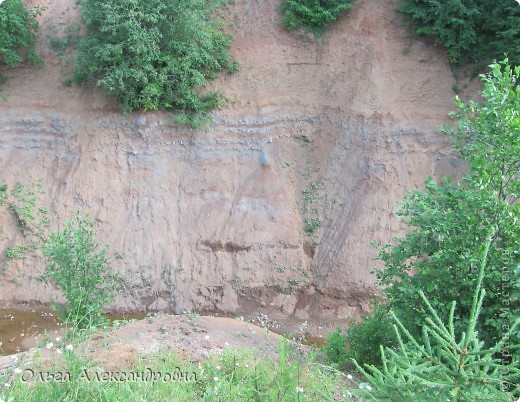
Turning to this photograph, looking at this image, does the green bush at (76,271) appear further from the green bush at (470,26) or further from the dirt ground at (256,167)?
the green bush at (470,26)

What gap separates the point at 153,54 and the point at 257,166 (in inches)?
162

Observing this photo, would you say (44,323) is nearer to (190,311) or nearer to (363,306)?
(190,311)

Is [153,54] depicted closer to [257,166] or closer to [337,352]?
[257,166]

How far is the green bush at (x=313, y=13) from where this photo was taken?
15.0 m

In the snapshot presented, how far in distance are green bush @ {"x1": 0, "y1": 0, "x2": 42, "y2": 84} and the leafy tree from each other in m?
13.1

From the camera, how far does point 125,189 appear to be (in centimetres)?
1420

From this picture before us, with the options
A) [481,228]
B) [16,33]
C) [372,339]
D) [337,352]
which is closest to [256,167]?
[337,352]

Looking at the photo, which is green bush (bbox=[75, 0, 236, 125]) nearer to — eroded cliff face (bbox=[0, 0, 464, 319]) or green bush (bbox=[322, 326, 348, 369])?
eroded cliff face (bbox=[0, 0, 464, 319])

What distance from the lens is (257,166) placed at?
14.2m

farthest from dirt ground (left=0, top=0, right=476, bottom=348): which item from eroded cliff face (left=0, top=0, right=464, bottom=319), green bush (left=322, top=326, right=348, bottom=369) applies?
green bush (left=322, top=326, right=348, bottom=369)

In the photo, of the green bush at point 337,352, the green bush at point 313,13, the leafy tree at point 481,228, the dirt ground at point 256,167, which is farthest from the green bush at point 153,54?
the leafy tree at point 481,228

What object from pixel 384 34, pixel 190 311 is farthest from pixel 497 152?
pixel 384 34

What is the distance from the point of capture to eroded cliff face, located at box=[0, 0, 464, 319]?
43.3 feet

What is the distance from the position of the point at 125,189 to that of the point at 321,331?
664 cm
